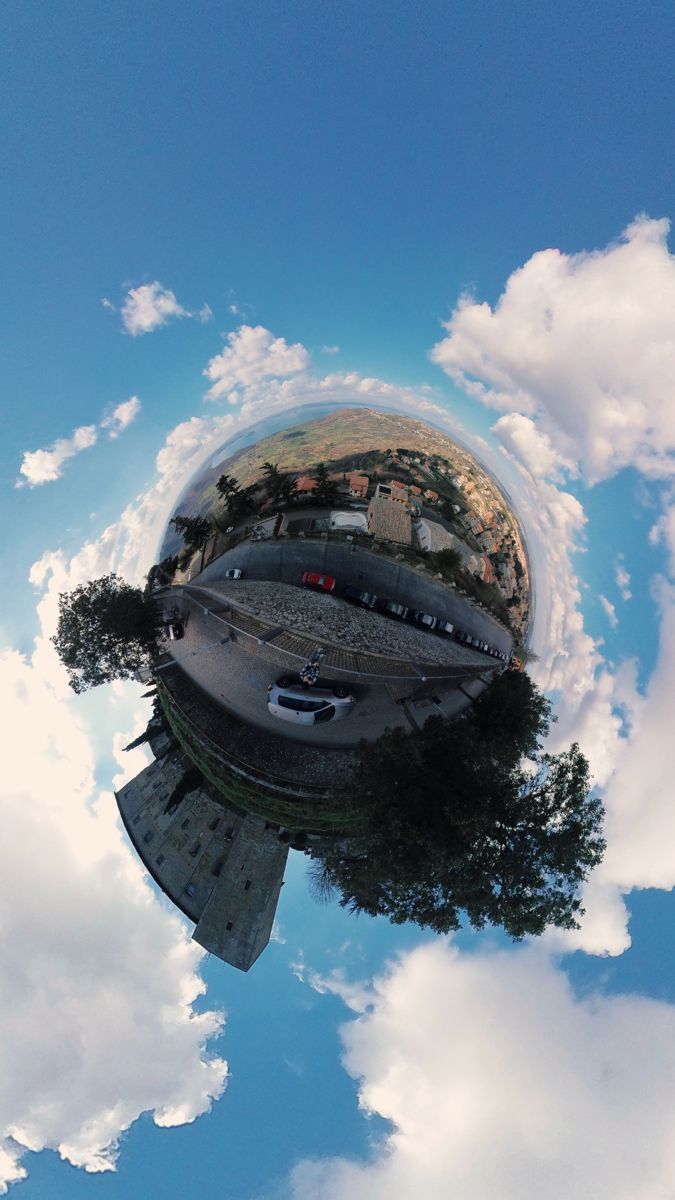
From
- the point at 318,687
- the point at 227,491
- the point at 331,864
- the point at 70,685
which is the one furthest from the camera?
the point at 227,491

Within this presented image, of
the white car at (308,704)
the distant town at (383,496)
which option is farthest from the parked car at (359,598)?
the white car at (308,704)

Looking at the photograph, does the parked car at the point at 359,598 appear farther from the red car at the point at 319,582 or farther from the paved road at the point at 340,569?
the red car at the point at 319,582

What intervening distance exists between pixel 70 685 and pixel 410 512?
16526 mm

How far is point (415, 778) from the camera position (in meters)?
13.1

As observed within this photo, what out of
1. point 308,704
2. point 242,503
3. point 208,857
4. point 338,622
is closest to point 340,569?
point 338,622

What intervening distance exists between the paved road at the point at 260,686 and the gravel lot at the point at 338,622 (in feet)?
4.51

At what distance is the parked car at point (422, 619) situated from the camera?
1842cm

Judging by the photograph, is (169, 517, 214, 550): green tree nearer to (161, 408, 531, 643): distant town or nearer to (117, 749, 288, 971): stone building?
(161, 408, 531, 643): distant town

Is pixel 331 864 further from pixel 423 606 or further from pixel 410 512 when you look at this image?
pixel 410 512

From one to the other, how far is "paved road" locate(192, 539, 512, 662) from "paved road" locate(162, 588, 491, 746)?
7.49ft

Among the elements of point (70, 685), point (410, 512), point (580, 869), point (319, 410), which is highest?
point (319, 410)

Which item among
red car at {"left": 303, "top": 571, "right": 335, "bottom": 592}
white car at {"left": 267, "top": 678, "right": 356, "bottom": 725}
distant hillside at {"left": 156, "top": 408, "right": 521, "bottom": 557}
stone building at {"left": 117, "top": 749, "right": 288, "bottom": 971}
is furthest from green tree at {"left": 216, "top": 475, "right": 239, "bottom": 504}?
stone building at {"left": 117, "top": 749, "right": 288, "bottom": 971}

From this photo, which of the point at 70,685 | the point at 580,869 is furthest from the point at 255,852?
the point at 580,869

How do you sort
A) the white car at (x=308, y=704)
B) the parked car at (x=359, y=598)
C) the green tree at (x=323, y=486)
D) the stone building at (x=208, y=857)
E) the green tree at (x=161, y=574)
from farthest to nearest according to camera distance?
the green tree at (x=161, y=574), the parked car at (x=359, y=598), the green tree at (x=323, y=486), the stone building at (x=208, y=857), the white car at (x=308, y=704)
